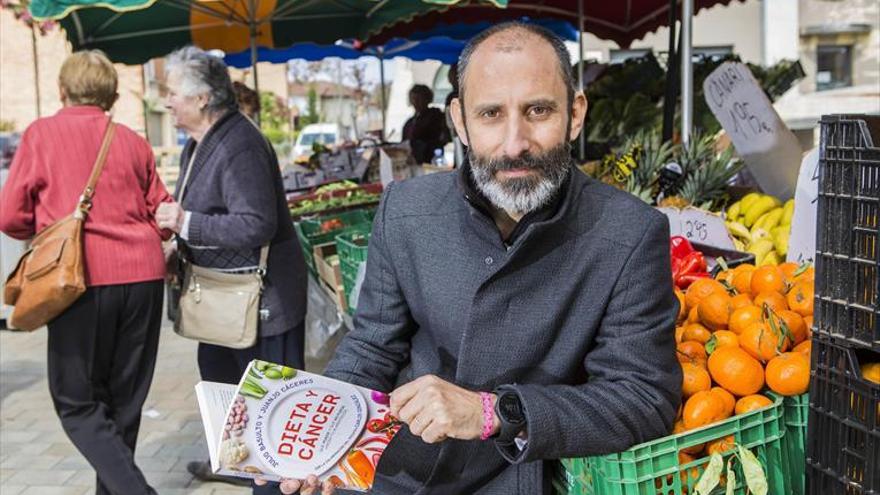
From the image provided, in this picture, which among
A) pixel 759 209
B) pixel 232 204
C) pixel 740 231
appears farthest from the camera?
pixel 759 209

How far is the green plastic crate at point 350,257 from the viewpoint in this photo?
4.13 metres

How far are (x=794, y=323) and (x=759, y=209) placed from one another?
6.17 ft

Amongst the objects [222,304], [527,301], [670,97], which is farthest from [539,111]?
[670,97]

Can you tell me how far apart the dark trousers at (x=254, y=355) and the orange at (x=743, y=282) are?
1949 mm

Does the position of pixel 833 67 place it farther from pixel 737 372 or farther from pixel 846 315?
pixel 846 315

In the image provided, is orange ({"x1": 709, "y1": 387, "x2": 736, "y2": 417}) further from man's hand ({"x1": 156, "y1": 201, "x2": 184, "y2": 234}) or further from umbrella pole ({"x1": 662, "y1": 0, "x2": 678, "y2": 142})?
umbrella pole ({"x1": 662, "y1": 0, "x2": 678, "y2": 142})

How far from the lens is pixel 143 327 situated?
353cm

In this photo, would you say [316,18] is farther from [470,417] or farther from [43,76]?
[43,76]

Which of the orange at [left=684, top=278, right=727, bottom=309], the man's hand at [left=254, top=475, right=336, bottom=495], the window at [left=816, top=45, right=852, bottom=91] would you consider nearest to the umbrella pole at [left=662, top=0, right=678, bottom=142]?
the orange at [left=684, top=278, right=727, bottom=309]

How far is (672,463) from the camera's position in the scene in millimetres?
1710

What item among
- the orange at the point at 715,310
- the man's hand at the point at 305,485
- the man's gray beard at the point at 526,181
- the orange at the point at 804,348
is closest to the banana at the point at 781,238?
the orange at the point at 715,310

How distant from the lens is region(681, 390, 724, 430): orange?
1.89 meters

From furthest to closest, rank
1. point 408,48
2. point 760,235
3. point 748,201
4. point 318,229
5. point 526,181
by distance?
point 408,48
point 318,229
point 748,201
point 760,235
point 526,181

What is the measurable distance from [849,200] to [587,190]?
0.55 meters
